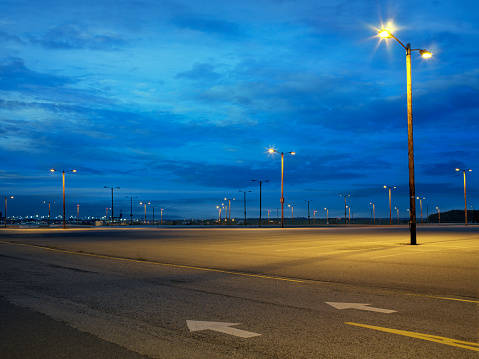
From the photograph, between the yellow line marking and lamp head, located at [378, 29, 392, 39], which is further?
lamp head, located at [378, 29, 392, 39]

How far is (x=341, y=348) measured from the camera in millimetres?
5883

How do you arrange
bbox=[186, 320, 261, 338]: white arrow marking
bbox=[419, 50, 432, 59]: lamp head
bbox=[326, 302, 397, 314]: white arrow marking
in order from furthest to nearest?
bbox=[419, 50, 432, 59]: lamp head, bbox=[326, 302, 397, 314]: white arrow marking, bbox=[186, 320, 261, 338]: white arrow marking

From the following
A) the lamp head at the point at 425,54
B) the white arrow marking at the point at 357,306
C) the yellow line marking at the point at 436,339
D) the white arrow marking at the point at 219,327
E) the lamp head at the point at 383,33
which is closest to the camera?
the yellow line marking at the point at 436,339

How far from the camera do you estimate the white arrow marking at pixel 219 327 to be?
6621 millimetres

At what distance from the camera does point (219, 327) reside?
7043 mm

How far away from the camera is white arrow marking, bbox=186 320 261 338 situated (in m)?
6.62

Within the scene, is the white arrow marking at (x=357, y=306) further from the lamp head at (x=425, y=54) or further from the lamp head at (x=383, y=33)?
the lamp head at (x=425, y=54)

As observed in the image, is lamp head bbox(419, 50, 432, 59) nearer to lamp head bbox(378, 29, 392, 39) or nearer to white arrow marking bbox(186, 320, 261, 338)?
lamp head bbox(378, 29, 392, 39)

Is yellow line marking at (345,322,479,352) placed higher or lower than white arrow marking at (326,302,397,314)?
higher

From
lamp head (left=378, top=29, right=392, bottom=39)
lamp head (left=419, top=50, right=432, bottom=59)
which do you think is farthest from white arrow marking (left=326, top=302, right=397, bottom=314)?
lamp head (left=419, top=50, right=432, bottom=59)

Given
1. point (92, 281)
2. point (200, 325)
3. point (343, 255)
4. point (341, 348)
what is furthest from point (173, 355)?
point (343, 255)

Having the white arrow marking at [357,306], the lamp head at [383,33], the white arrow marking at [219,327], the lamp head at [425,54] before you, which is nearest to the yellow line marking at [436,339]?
the white arrow marking at [357,306]

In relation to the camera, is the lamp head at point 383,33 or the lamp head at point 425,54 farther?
the lamp head at point 425,54

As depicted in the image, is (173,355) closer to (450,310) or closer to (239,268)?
(450,310)
